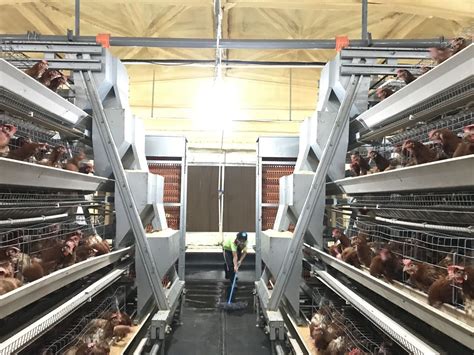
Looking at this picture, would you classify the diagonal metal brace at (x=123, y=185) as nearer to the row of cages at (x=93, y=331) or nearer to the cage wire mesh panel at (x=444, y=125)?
the row of cages at (x=93, y=331)

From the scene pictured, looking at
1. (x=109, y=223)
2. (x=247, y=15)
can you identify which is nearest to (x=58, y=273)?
(x=109, y=223)

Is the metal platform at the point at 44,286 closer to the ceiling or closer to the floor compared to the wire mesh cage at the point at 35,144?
closer to the floor

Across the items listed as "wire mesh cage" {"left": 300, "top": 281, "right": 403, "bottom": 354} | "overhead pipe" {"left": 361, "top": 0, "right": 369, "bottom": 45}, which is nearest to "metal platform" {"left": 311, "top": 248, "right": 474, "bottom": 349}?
"wire mesh cage" {"left": 300, "top": 281, "right": 403, "bottom": 354}

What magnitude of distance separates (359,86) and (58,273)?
6.84 ft

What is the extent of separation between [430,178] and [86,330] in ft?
6.83

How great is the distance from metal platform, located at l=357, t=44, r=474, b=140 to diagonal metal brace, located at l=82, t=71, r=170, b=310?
1659mm

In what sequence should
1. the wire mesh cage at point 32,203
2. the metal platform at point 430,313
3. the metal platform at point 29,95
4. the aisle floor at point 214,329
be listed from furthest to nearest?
1. the aisle floor at point 214,329
2. the wire mesh cage at point 32,203
3. the metal platform at point 29,95
4. the metal platform at point 430,313

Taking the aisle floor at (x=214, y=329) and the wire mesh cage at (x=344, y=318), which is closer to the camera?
the wire mesh cage at (x=344, y=318)

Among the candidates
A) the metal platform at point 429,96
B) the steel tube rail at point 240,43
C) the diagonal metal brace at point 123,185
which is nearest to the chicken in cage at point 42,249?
the diagonal metal brace at point 123,185

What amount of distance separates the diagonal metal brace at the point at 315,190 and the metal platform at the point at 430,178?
50 centimetres

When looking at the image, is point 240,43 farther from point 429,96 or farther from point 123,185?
point 429,96

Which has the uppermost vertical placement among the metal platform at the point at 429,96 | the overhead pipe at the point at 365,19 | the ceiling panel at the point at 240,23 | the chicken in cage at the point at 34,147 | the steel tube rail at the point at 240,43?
the ceiling panel at the point at 240,23

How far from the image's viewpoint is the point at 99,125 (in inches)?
97.3

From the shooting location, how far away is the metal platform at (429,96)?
3.91 ft
